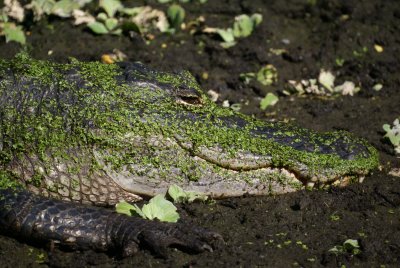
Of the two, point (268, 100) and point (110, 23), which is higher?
point (110, 23)

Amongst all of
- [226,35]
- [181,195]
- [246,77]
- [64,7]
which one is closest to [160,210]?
[181,195]

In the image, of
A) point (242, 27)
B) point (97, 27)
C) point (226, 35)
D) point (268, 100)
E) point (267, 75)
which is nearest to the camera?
point (268, 100)

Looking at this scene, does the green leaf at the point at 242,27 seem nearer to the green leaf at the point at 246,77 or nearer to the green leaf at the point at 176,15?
the green leaf at the point at 176,15

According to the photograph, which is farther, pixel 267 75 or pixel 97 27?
pixel 97 27

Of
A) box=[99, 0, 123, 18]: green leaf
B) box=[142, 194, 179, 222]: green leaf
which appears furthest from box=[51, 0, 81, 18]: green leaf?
box=[142, 194, 179, 222]: green leaf

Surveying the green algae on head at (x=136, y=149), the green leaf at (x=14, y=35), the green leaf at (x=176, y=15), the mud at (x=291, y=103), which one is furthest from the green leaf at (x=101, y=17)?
the green algae on head at (x=136, y=149)

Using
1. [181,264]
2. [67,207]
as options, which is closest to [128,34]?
[67,207]

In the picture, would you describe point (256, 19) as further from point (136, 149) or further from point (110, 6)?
point (136, 149)

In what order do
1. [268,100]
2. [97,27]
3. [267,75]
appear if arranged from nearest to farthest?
[268,100], [267,75], [97,27]
